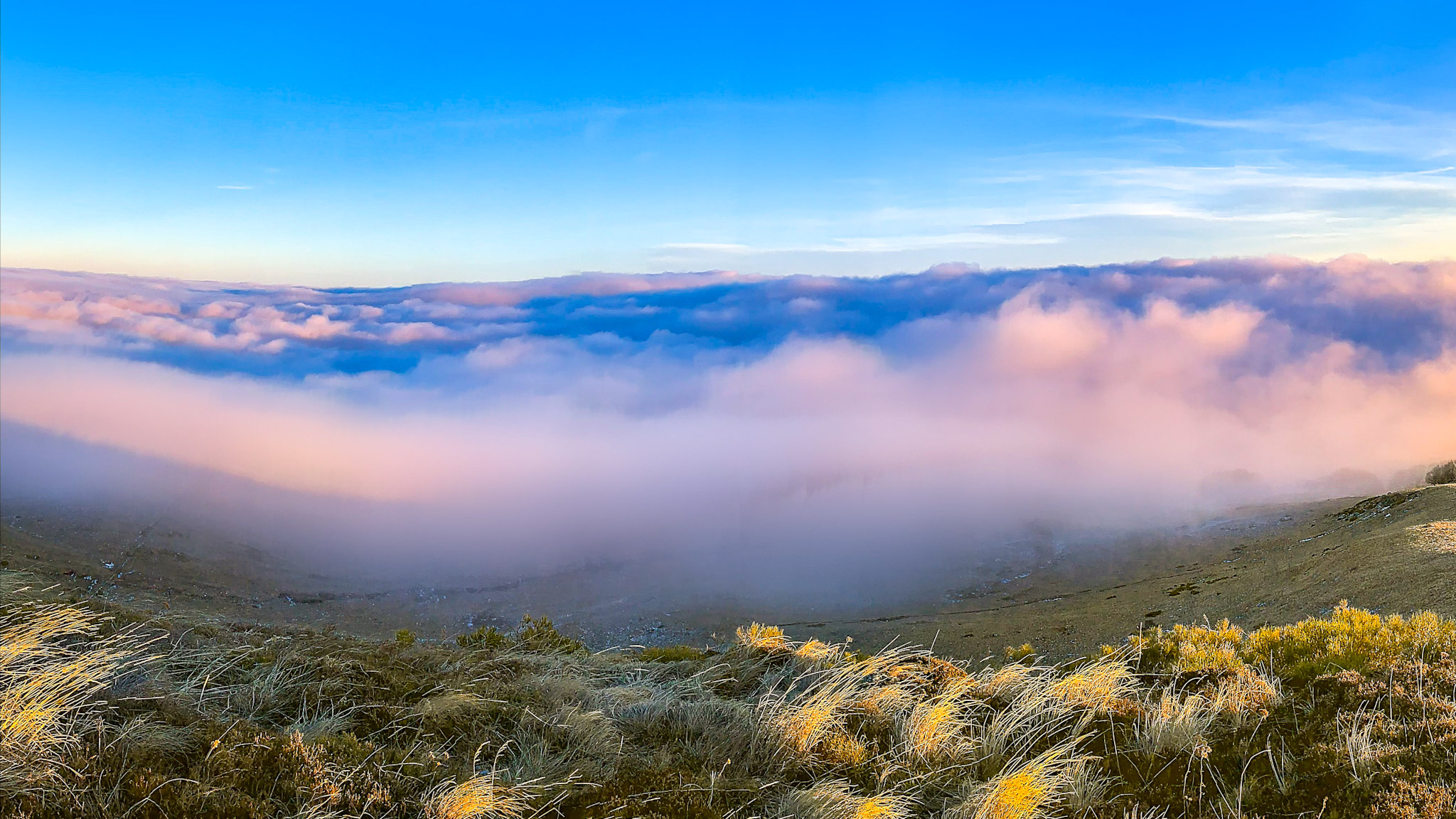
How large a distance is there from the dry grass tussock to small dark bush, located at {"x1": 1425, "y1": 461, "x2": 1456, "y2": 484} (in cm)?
3402

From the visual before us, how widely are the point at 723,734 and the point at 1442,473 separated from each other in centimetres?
4035

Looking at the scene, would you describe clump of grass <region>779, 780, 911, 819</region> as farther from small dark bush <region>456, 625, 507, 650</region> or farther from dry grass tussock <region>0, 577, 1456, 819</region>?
small dark bush <region>456, 625, 507, 650</region>

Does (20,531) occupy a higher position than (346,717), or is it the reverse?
(346,717)

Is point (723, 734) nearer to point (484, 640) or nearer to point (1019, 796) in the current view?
point (1019, 796)

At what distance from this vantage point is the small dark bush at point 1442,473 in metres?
31.8

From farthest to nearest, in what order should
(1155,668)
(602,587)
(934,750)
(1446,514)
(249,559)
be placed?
→ (602,587), (249,559), (1446,514), (1155,668), (934,750)

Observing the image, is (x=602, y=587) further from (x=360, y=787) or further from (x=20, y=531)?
(x=360, y=787)

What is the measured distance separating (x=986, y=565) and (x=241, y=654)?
51.5 meters

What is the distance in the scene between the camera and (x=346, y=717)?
5188 mm

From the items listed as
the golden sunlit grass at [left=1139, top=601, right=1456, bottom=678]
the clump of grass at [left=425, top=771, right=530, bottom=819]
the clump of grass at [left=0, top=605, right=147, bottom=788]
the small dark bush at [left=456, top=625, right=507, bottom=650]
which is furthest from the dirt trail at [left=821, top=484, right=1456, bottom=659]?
the clump of grass at [left=0, top=605, right=147, bottom=788]

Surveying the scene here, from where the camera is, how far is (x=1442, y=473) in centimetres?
3250

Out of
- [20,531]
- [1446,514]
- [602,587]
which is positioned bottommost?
[602,587]

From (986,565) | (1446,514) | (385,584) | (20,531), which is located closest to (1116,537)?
(986,565)

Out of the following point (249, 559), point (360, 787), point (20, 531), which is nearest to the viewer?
point (360, 787)
